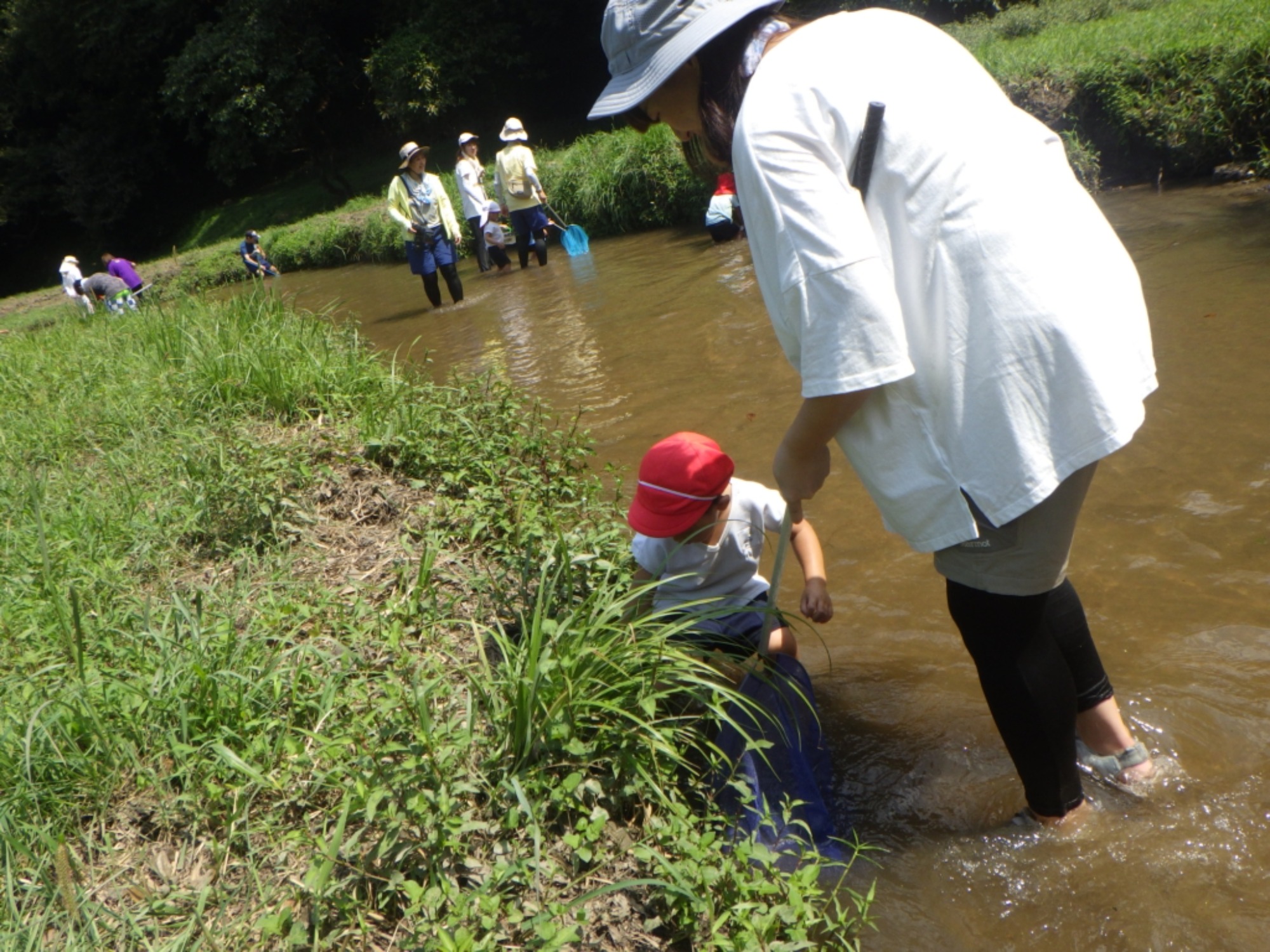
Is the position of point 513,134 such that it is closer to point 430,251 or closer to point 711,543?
point 430,251

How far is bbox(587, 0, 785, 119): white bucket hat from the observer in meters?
1.79

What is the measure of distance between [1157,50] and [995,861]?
948 cm

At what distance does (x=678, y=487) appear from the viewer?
274 cm

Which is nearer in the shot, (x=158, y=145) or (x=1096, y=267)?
(x=1096, y=267)

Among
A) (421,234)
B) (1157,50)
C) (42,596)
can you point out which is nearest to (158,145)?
(421,234)

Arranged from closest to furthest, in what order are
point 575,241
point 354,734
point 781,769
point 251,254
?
point 354,734 < point 781,769 < point 575,241 < point 251,254

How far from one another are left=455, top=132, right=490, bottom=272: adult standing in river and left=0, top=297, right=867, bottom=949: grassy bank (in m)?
8.63

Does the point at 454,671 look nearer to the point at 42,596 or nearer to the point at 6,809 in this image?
the point at 6,809

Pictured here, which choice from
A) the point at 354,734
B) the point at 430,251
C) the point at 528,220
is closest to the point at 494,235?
the point at 528,220

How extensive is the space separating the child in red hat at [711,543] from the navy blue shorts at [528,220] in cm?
955

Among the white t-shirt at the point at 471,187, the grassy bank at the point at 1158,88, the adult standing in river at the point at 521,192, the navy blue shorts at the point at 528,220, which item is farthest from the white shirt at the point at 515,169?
the grassy bank at the point at 1158,88

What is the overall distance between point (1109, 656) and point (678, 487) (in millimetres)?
1408

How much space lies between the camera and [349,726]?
2408 millimetres

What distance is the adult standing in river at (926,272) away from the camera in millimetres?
1651
